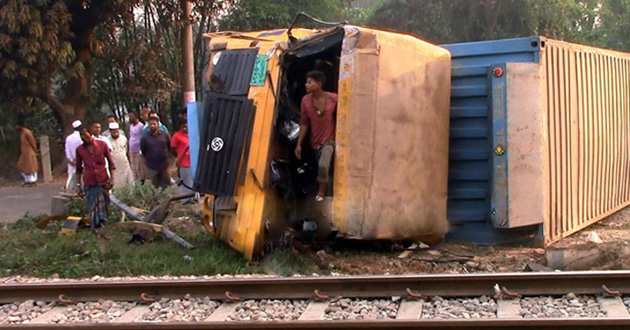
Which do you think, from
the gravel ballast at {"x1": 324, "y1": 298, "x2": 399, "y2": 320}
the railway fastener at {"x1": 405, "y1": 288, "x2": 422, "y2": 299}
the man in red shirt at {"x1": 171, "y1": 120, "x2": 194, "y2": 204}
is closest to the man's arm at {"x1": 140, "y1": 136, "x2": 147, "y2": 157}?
the man in red shirt at {"x1": 171, "y1": 120, "x2": 194, "y2": 204}

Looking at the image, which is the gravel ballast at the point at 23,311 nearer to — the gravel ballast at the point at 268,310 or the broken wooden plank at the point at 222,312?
the broken wooden plank at the point at 222,312

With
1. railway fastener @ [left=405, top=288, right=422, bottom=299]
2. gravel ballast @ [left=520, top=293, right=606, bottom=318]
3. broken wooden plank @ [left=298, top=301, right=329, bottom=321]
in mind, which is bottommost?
broken wooden plank @ [left=298, top=301, right=329, bottom=321]

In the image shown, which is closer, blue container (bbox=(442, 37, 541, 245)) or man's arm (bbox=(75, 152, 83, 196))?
blue container (bbox=(442, 37, 541, 245))

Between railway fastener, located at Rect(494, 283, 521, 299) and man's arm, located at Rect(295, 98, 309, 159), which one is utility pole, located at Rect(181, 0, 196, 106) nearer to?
man's arm, located at Rect(295, 98, 309, 159)

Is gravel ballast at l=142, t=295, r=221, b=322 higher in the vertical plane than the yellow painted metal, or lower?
lower

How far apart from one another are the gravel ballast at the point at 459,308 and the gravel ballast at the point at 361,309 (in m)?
0.25

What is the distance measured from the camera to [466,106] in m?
7.93

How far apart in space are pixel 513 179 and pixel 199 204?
16.4 ft

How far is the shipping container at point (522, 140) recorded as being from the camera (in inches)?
292

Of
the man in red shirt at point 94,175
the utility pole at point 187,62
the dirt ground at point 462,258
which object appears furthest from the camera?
the utility pole at point 187,62

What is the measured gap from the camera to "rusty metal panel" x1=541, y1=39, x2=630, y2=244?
778 cm

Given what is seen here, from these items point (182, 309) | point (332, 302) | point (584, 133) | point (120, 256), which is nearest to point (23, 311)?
point (182, 309)

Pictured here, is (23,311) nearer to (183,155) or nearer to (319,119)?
(319,119)

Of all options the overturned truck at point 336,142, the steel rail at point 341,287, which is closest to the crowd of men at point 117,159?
the overturned truck at point 336,142
